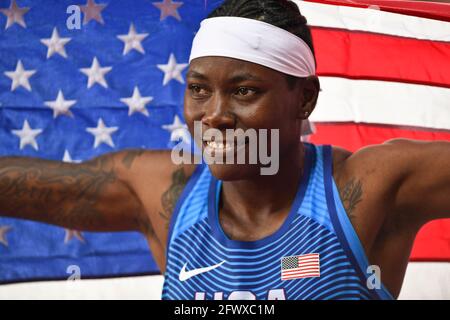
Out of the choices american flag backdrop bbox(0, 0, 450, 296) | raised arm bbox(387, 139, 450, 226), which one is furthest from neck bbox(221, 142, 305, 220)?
american flag backdrop bbox(0, 0, 450, 296)

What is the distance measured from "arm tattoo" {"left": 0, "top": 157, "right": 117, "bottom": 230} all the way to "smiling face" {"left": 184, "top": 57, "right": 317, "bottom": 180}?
0.33 meters

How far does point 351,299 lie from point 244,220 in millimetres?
322

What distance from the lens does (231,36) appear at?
150 centimetres

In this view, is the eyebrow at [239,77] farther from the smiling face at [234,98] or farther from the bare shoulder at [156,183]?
the bare shoulder at [156,183]

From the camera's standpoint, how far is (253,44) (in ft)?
4.90

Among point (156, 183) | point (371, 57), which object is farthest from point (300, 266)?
point (371, 57)

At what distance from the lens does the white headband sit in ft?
4.90

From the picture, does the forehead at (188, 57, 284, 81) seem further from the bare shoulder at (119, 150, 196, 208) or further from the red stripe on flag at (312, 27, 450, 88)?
the red stripe on flag at (312, 27, 450, 88)

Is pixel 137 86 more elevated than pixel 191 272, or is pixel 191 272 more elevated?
pixel 137 86

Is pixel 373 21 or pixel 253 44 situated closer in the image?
pixel 253 44

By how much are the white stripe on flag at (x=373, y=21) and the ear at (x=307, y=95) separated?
26.7 inches

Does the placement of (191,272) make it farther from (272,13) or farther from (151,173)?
(272,13)

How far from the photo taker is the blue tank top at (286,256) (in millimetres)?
1523

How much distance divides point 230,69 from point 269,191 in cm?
32
